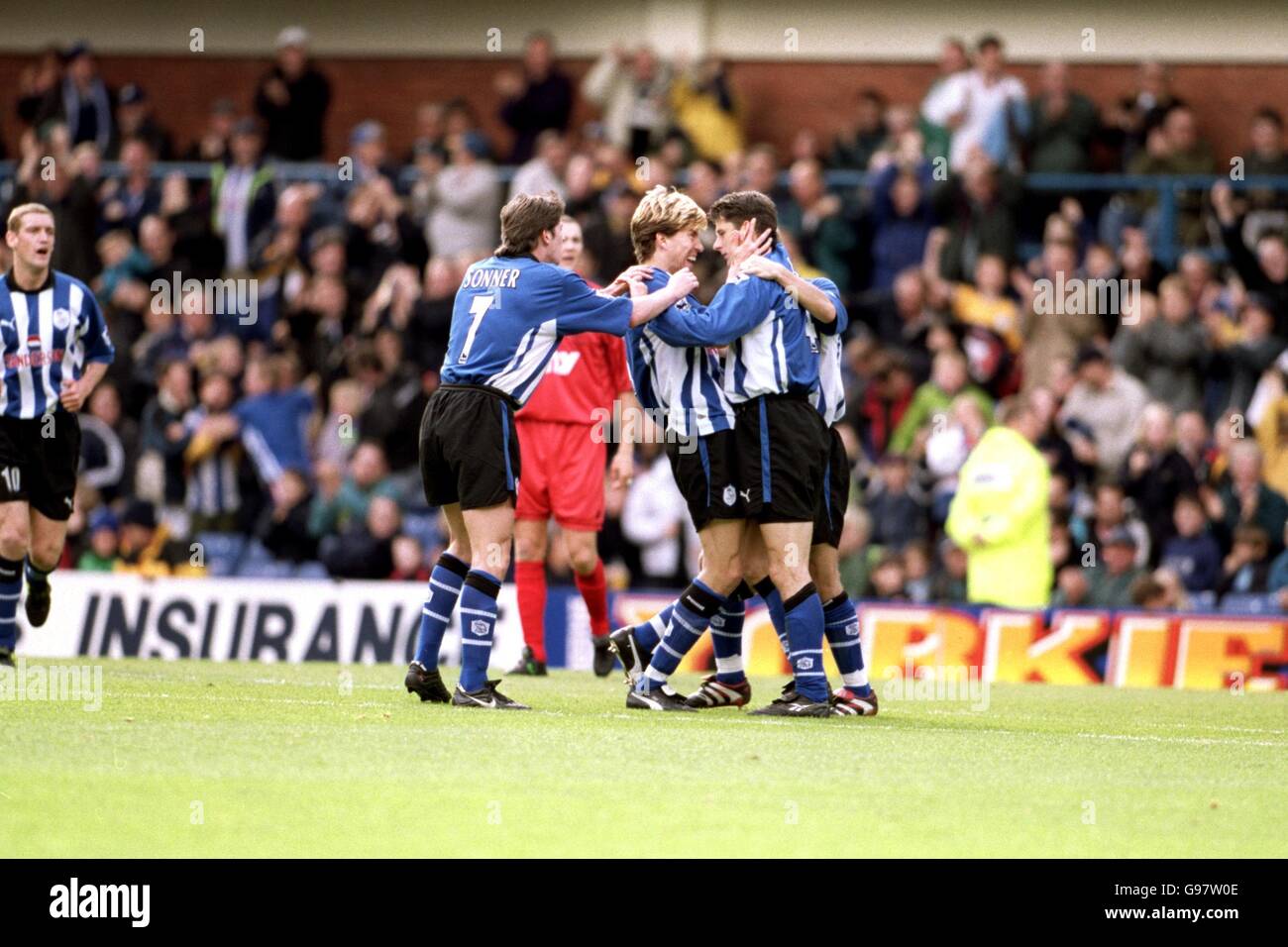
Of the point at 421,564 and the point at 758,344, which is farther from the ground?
the point at 758,344

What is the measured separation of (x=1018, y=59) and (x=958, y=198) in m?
3.43

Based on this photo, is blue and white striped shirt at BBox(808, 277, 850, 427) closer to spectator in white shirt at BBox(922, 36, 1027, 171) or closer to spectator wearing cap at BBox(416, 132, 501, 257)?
spectator in white shirt at BBox(922, 36, 1027, 171)

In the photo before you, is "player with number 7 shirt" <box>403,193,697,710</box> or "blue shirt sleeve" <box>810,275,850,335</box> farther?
"blue shirt sleeve" <box>810,275,850,335</box>

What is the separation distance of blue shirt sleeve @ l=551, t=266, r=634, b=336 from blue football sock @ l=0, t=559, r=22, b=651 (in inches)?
164

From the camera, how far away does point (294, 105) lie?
76.4 feet

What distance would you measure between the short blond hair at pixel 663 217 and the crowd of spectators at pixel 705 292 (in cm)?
735

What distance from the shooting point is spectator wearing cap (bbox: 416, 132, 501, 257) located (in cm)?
2134

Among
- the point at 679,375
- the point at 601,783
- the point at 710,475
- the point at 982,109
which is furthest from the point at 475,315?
the point at 982,109

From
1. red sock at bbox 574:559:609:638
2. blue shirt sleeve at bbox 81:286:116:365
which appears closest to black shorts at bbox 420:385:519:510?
blue shirt sleeve at bbox 81:286:116:365

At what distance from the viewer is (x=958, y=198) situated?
66.1 feet

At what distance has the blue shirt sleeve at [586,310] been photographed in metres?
10.4

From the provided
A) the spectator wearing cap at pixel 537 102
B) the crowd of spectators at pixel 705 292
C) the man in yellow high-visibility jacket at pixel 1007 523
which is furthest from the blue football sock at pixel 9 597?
the spectator wearing cap at pixel 537 102

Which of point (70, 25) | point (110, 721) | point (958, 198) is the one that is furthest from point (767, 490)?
point (70, 25)
